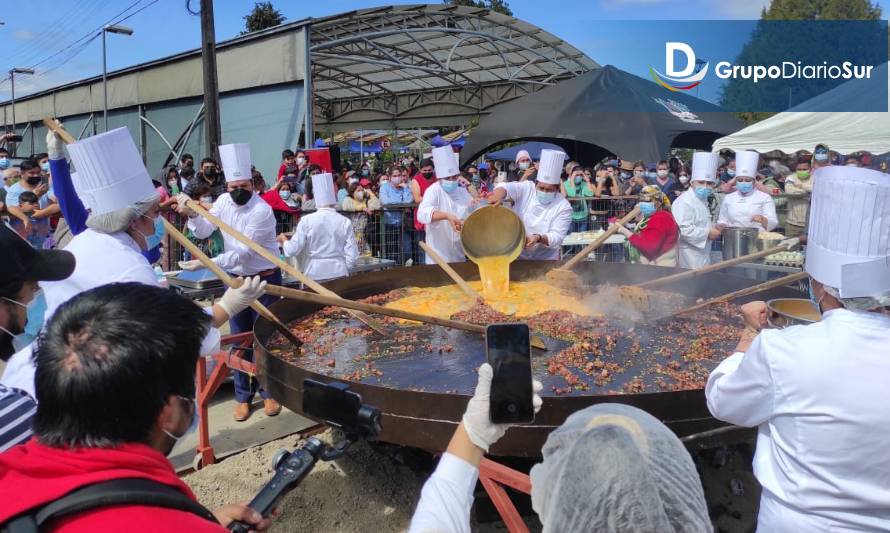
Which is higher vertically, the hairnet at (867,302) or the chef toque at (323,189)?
the chef toque at (323,189)

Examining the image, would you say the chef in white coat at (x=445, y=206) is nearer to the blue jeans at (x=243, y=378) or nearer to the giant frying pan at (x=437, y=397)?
the giant frying pan at (x=437, y=397)

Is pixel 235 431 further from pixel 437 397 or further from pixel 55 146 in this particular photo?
pixel 437 397

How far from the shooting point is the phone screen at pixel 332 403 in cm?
174

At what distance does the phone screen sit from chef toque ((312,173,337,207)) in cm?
461

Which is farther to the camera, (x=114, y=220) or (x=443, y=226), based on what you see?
(x=443, y=226)

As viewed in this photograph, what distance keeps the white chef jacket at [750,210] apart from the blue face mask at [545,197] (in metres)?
2.59

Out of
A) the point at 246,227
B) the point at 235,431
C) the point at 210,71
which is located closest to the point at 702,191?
the point at 246,227

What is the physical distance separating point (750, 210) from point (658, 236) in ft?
6.00

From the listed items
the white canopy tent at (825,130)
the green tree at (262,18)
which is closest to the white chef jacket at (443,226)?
the white canopy tent at (825,130)

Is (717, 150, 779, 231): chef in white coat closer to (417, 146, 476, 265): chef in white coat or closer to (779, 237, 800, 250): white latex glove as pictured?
(779, 237, 800, 250): white latex glove

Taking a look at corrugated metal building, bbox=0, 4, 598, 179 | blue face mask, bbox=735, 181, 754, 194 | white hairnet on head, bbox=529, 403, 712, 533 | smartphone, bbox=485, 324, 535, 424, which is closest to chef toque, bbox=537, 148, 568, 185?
blue face mask, bbox=735, 181, 754, 194

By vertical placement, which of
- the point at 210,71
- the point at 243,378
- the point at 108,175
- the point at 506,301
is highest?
the point at 210,71

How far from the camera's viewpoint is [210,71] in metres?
12.1

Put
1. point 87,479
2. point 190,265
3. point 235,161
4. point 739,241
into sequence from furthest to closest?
point 739,241
point 190,265
point 235,161
point 87,479
